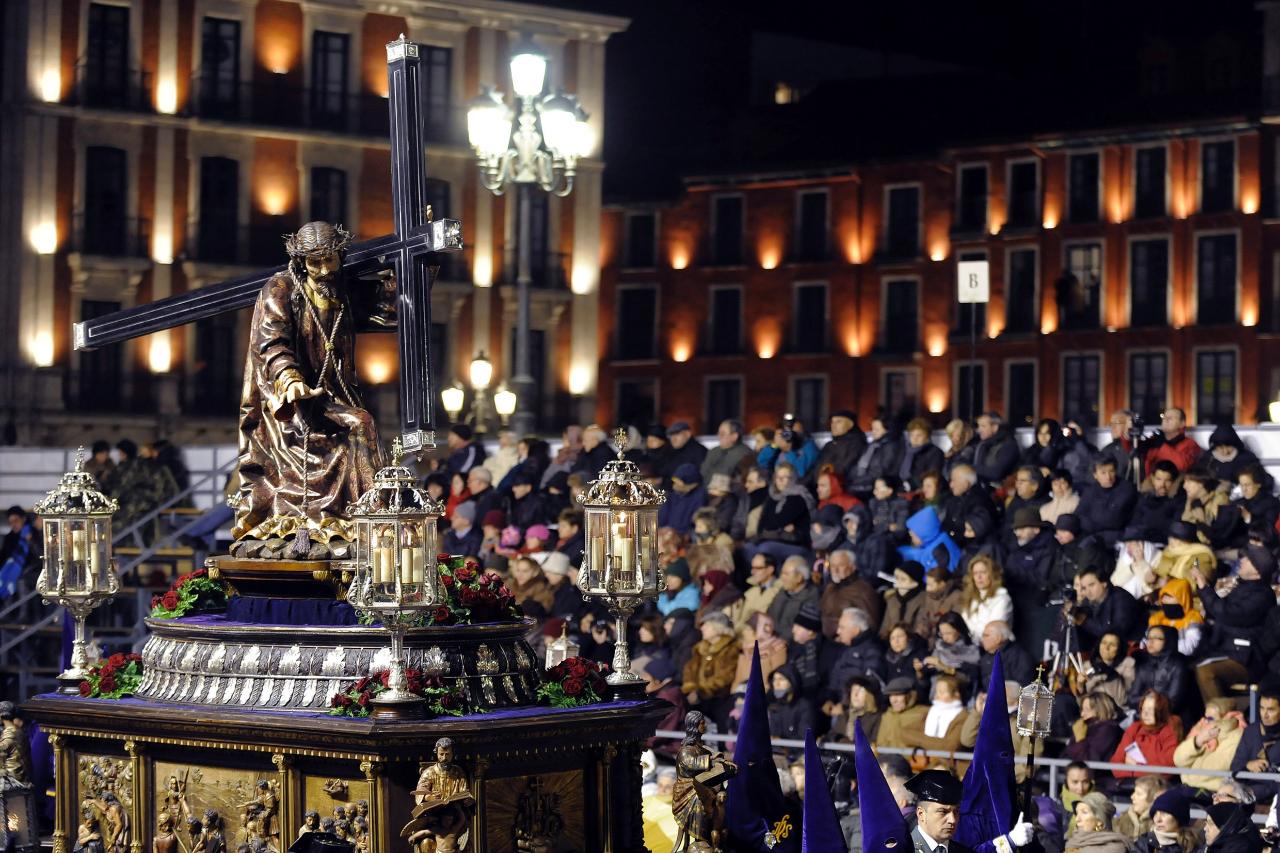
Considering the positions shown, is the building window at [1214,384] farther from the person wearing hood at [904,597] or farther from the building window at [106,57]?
the person wearing hood at [904,597]

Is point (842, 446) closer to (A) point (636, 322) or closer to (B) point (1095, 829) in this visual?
(B) point (1095, 829)

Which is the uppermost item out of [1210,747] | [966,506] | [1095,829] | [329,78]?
[329,78]

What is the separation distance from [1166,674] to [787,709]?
8.54 ft

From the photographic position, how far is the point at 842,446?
22.5m

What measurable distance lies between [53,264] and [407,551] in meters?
33.6

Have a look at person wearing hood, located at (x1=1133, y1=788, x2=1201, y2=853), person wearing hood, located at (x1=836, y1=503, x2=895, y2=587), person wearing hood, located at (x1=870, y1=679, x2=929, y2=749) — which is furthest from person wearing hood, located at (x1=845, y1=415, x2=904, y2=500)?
person wearing hood, located at (x1=1133, y1=788, x2=1201, y2=853)

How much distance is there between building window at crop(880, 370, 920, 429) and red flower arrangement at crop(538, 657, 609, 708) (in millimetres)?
44087

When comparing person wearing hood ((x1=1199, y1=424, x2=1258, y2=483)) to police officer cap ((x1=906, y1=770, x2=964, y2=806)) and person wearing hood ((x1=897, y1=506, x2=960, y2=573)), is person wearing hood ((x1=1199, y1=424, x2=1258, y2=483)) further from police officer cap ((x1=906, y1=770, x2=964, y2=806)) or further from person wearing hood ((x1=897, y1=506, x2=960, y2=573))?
police officer cap ((x1=906, y1=770, x2=964, y2=806))

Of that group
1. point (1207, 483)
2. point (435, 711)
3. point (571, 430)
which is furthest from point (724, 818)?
point (571, 430)

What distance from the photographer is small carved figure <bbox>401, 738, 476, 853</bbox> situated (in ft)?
41.8

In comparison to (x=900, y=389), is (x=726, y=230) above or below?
above

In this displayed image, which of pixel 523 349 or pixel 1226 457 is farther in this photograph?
pixel 523 349

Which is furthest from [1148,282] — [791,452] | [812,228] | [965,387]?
[791,452]

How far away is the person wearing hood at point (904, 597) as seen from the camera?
19453 mm
